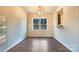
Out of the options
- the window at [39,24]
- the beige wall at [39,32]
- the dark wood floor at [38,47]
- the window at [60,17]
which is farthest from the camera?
the window at [39,24]

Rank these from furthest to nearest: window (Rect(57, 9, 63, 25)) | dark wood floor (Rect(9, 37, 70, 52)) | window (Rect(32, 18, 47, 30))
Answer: window (Rect(32, 18, 47, 30))
window (Rect(57, 9, 63, 25))
dark wood floor (Rect(9, 37, 70, 52))

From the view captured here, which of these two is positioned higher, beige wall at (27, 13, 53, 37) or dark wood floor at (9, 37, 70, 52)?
beige wall at (27, 13, 53, 37)

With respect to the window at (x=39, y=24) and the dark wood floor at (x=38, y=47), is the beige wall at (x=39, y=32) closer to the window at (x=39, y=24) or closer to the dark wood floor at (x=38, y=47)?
the window at (x=39, y=24)

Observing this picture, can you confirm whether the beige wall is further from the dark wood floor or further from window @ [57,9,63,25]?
the dark wood floor

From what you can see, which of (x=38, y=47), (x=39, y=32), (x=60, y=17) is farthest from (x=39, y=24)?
(x=38, y=47)

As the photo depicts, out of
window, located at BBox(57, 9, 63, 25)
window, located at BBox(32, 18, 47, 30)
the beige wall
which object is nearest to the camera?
window, located at BBox(57, 9, 63, 25)

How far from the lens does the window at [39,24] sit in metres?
9.99

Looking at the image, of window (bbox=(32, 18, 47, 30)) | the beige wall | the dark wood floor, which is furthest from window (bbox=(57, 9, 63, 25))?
window (bbox=(32, 18, 47, 30))

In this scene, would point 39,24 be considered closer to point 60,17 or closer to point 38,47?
point 60,17

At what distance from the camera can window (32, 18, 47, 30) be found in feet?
32.8

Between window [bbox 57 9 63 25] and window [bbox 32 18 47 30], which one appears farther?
window [bbox 32 18 47 30]

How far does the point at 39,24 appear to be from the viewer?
9.99 m

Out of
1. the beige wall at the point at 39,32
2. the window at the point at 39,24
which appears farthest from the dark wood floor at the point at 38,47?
the window at the point at 39,24
